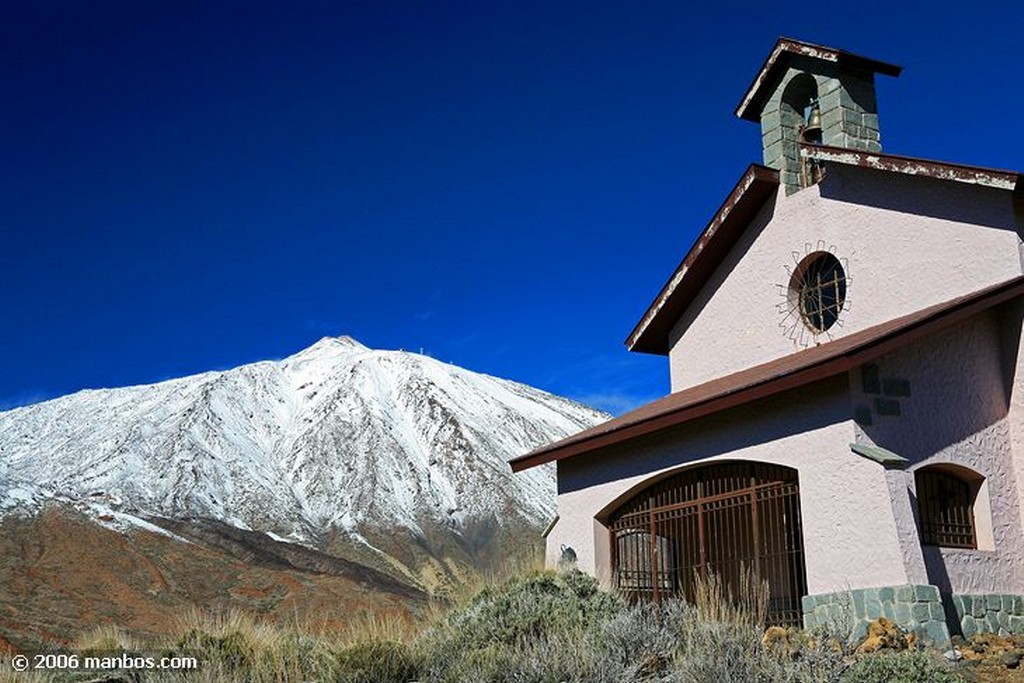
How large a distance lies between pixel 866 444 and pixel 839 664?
13.1ft

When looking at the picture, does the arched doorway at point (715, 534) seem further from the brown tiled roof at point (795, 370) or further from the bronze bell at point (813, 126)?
the bronze bell at point (813, 126)

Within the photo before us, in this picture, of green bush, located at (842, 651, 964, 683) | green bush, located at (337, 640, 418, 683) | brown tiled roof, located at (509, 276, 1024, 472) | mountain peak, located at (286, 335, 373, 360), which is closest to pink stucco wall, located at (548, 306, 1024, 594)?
brown tiled roof, located at (509, 276, 1024, 472)

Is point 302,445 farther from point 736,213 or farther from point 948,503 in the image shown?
point 948,503

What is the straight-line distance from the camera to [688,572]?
17.2m

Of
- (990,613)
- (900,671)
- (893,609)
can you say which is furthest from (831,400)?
(900,671)

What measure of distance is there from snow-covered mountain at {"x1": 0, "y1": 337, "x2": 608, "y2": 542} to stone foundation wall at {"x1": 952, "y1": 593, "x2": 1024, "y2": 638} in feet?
155

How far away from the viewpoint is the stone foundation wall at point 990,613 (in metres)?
13.7

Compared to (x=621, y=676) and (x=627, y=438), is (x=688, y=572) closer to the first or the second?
(x=627, y=438)

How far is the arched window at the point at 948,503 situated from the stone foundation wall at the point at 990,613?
0.71 m

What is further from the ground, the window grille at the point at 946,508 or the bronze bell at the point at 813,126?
the bronze bell at the point at 813,126

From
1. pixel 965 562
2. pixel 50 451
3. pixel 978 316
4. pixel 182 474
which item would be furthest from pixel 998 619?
pixel 50 451

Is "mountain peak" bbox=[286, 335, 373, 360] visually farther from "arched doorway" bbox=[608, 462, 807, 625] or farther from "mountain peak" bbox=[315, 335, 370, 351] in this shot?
"arched doorway" bbox=[608, 462, 807, 625]

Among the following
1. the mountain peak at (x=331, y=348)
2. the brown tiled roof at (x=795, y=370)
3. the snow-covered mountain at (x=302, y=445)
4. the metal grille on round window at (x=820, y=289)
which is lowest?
the brown tiled roof at (x=795, y=370)

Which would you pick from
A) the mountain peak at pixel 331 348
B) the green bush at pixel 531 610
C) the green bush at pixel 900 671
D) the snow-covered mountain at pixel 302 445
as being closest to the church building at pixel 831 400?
the green bush at pixel 531 610
